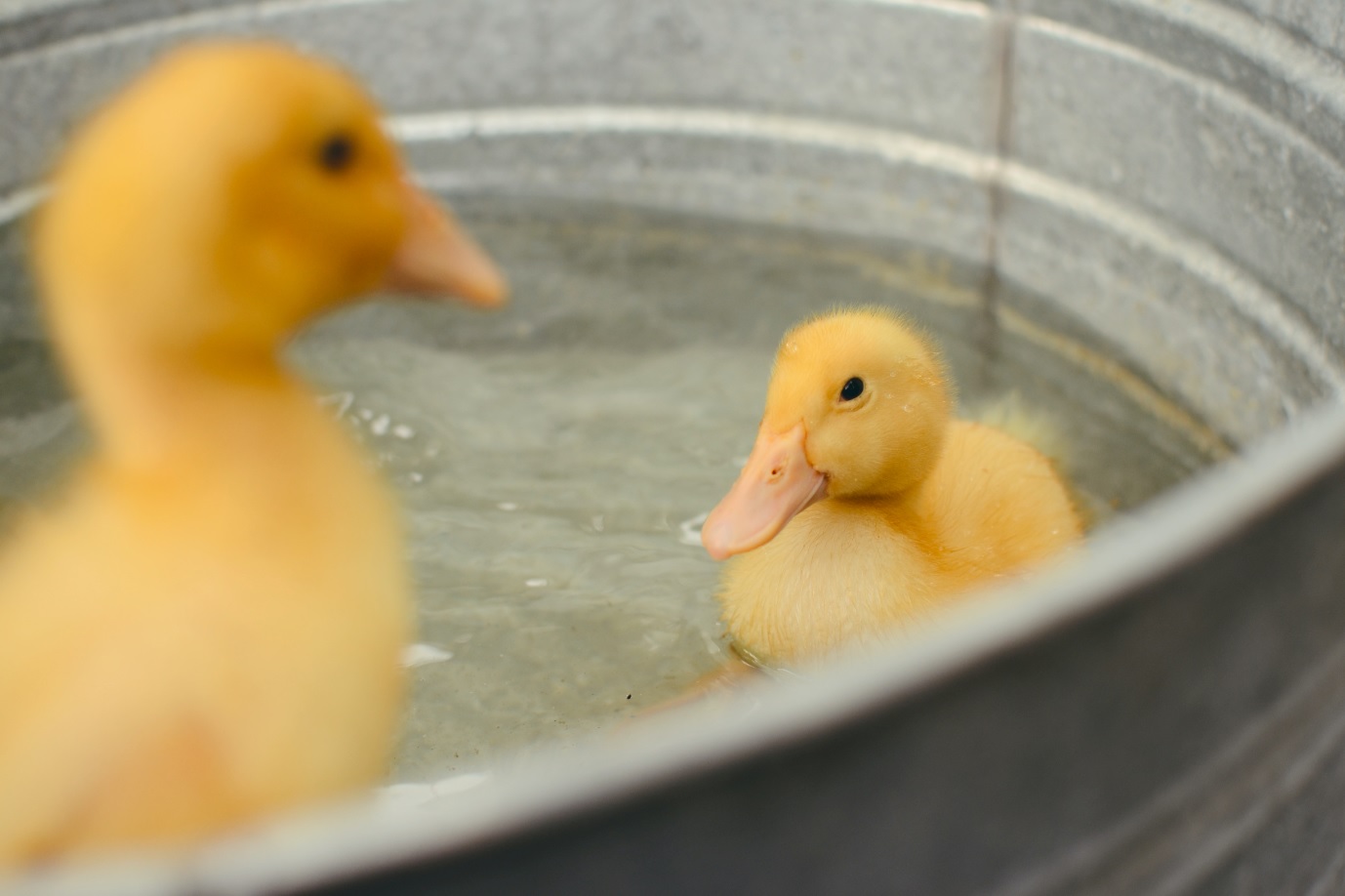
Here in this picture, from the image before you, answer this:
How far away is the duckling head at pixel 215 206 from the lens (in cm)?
91

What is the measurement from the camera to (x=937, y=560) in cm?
152

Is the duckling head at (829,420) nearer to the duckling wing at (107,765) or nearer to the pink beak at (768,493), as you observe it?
the pink beak at (768,493)

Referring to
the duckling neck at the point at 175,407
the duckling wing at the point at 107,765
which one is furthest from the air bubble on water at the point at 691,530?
the duckling wing at the point at 107,765

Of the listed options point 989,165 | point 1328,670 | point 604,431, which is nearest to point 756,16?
point 989,165

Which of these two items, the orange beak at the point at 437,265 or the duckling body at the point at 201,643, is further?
the orange beak at the point at 437,265

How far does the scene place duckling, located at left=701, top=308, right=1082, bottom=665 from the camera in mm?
1451

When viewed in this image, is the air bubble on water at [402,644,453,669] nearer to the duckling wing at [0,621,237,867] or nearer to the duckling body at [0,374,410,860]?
the duckling body at [0,374,410,860]

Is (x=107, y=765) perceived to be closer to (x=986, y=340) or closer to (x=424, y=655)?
(x=424, y=655)

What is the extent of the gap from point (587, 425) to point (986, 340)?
1.81 ft

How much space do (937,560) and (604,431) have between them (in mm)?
548

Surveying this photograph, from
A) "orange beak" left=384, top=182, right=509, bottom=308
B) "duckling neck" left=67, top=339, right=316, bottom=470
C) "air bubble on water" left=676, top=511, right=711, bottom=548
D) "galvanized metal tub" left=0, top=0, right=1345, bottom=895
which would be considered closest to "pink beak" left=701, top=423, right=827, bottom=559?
"galvanized metal tub" left=0, top=0, right=1345, bottom=895

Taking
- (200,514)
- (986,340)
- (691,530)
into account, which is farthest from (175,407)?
(986,340)

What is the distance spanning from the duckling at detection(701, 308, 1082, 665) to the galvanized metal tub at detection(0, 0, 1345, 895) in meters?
Result: 0.11

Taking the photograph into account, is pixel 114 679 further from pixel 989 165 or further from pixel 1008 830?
pixel 989 165
